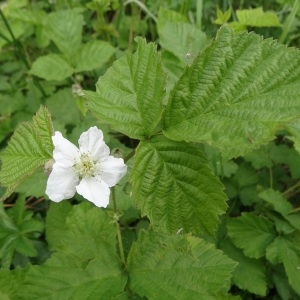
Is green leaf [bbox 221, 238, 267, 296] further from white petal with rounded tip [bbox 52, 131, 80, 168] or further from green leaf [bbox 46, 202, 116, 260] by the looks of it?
white petal with rounded tip [bbox 52, 131, 80, 168]

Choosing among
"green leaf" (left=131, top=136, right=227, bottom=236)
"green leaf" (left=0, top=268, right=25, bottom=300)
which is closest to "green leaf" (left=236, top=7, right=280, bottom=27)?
"green leaf" (left=131, top=136, right=227, bottom=236)

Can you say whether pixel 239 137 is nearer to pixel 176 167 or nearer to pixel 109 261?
pixel 176 167

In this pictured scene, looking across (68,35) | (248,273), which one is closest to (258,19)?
(68,35)

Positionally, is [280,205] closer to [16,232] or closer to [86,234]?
[86,234]

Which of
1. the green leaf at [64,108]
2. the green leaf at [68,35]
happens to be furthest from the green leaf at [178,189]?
the green leaf at [68,35]

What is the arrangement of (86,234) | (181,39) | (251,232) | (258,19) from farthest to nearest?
(258,19)
(181,39)
(251,232)
(86,234)

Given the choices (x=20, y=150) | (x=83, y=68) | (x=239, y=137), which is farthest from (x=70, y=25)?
(x=239, y=137)
